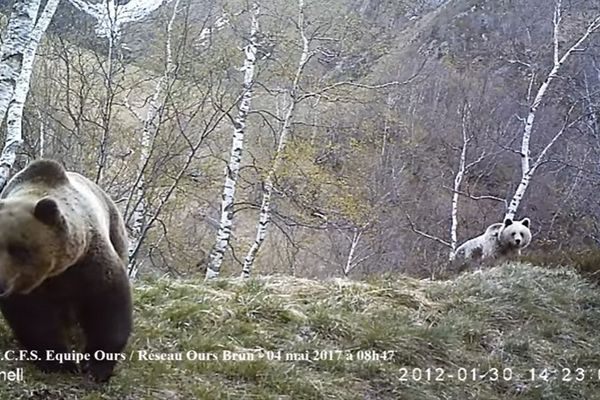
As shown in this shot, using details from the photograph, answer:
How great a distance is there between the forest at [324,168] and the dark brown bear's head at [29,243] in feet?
2.33

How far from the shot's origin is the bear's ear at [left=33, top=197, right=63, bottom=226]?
2.78 metres

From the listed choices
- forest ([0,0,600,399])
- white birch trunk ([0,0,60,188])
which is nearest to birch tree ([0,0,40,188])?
forest ([0,0,600,399])

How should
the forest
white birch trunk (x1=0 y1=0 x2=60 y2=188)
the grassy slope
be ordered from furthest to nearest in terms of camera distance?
white birch trunk (x1=0 y1=0 x2=60 y2=188), the forest, the grassy slope

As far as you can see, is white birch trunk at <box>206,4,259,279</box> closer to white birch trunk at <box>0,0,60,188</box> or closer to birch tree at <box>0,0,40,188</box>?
white birch trunk at <box>0,0,60,188</box>

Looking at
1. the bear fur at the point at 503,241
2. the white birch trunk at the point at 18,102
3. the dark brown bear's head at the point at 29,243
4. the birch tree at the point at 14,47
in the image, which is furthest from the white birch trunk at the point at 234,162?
the dark brown bear's head at the point at 29,243

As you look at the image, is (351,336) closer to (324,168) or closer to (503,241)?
(503,241)

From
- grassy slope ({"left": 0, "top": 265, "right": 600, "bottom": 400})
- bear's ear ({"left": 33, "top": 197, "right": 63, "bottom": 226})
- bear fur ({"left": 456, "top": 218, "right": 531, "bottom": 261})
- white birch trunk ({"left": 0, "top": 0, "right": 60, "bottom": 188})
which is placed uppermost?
white birch trunk ({"left": 0, "top": 0, "right": 60, "bottom": 188})

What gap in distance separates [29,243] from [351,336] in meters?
2.63

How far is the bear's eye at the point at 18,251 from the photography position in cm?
277

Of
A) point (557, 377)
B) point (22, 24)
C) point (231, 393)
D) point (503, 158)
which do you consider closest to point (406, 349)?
point (557, 377)

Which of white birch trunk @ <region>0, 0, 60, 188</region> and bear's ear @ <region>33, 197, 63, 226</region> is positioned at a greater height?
white birch trunk @ <region>0, 0, 60, 188</region>

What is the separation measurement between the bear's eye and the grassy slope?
2.57ft

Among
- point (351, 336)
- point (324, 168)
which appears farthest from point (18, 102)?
point (324, 168)

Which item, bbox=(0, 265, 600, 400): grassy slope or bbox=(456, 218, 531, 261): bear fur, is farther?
bbox=(456, 218, 531, 261): bear fur
